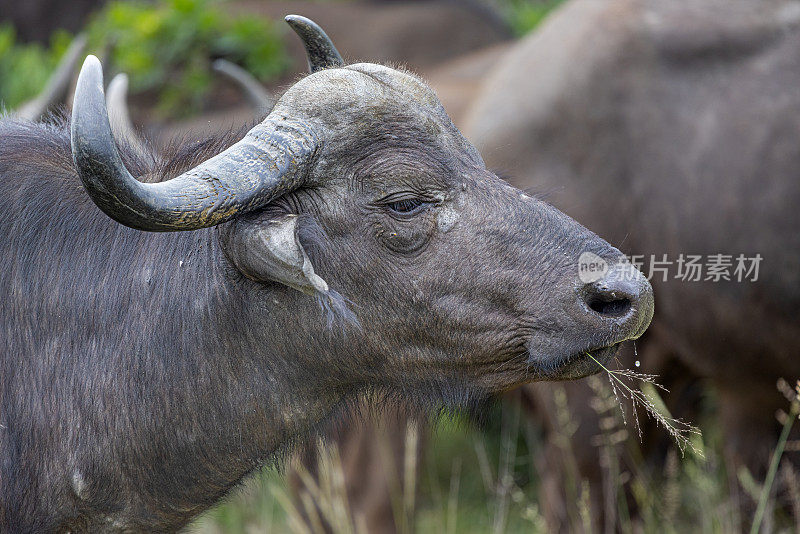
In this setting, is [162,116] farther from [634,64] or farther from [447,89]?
[634,64]

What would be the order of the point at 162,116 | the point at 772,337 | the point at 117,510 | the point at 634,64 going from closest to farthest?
1. the point at 117,510
2. the point at 772,337
3. the point at 634,64
4. the point at 162,116

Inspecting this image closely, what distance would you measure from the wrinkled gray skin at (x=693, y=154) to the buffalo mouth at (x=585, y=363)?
237 centimetres

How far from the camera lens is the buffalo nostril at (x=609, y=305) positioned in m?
3.26

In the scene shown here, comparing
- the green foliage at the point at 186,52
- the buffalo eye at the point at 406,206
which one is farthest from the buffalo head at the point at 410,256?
the green foliage at the point at 186,52

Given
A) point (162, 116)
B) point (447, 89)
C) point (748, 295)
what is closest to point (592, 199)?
point (748, 295)

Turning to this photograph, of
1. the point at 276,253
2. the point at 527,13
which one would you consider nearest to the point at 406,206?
the point at 276,253

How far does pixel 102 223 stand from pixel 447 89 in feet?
16.7

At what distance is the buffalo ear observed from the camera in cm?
312

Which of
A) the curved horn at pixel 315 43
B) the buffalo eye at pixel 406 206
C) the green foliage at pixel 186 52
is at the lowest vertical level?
the green foliage at pixel 186 52

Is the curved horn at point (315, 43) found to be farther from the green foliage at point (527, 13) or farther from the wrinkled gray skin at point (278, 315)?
the green foliage at point (527, 13)

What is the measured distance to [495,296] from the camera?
3.34 meters

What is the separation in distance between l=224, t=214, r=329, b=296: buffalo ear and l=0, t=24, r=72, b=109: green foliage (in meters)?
7.05

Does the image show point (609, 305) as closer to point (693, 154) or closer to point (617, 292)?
point (617, 292)

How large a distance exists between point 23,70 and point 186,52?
1.82m
